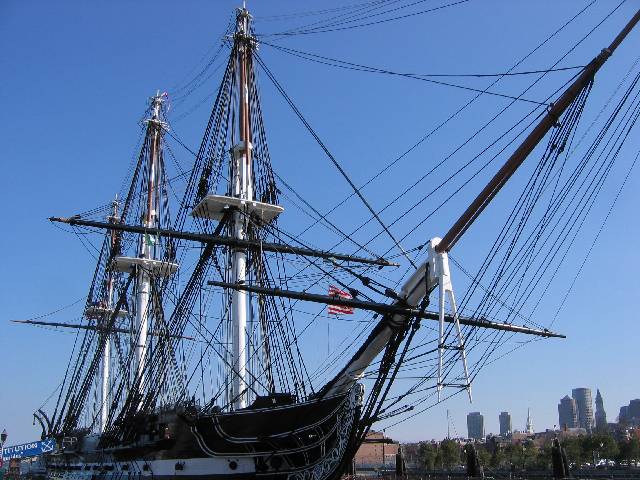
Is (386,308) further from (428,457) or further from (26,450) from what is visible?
(428,457)

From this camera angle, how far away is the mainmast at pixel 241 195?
25891 mm

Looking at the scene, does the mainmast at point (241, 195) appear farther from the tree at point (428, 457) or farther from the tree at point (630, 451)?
the tree at point (428, 457)

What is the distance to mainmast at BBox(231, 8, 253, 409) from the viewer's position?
25.9 metres

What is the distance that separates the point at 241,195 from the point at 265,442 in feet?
45.6

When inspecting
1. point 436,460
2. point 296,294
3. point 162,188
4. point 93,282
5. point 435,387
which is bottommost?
point 436,460

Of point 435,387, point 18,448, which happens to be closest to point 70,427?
point 18,448

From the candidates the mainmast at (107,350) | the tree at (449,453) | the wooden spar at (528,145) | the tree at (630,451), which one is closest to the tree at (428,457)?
the tree at (449,453)

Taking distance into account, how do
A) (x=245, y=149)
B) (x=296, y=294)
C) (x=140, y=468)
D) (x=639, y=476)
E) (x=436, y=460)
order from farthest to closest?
1. (x=436, y=460)
2. (x=639, y=476)
3. (x=245, y=149)
4. (x=140, y=468)
5. (x=296, y=294)

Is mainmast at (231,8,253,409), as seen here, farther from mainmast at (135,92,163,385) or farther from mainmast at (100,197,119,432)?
mainmast at (100,197,119,432)

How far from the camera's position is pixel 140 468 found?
76.7 feet

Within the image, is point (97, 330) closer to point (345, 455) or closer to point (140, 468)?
point (140, 468)

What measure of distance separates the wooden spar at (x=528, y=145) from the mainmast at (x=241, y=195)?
9634 mm

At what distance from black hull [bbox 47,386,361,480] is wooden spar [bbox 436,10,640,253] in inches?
203

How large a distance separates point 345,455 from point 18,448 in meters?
26.6
